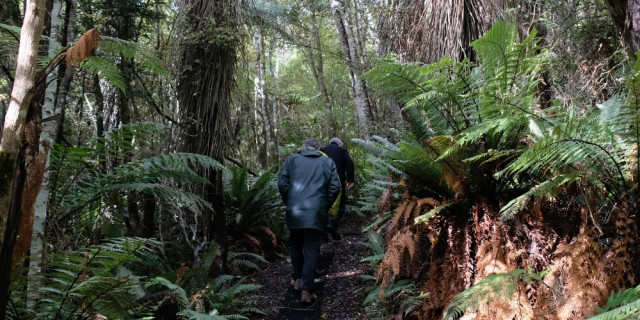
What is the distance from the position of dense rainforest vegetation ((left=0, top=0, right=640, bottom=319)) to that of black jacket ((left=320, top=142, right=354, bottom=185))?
142 centimetres

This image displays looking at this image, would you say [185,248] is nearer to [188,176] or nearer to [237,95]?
[188,176]

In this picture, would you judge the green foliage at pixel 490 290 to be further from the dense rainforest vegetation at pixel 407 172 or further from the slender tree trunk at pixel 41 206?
the slender tree trunk at pixel 41 206

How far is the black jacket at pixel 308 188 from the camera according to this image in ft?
15.7

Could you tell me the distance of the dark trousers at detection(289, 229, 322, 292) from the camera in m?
4.78

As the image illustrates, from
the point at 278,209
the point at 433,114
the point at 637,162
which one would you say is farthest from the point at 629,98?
the point at 278,209

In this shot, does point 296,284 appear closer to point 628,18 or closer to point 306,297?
point 306,297

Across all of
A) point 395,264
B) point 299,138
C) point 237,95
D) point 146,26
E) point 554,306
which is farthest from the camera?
point 299,138

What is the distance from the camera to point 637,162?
2869 millimetres

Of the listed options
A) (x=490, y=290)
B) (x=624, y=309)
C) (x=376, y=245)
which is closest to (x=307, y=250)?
(x=376, y=245)

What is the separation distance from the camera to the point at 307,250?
482cm

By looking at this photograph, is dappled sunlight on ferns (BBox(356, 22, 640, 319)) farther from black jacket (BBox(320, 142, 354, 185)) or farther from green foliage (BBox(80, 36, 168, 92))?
black jacket (BBox(320, 142, 354, 185))

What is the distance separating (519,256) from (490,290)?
2.11 ft

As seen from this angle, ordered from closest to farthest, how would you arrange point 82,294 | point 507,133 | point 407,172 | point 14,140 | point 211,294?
1. point 14,140
2. point 82,294
3. point 507,133
4. point 407,172
5. point 211,294

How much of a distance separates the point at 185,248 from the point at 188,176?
134 cm
